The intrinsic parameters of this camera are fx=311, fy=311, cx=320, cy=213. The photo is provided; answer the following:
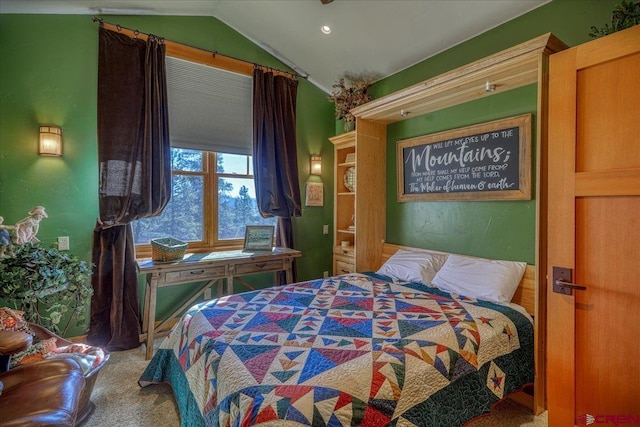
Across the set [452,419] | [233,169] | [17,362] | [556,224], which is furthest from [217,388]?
[233,169]

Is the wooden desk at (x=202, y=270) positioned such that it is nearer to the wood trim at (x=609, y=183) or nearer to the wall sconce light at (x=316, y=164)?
the wall sconce light at (x=316, y=164)

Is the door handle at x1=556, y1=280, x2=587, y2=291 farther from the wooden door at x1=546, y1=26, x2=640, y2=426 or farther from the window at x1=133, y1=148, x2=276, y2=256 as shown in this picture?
the window at x1=133, y1=148, x2=276, y2=256

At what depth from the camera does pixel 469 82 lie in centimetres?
233

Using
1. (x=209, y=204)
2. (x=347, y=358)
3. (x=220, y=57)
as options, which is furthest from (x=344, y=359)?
(x=220, y=57)

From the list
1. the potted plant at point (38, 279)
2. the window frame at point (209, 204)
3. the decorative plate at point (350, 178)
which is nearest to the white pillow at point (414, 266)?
the decorative plate at point (350, 178)

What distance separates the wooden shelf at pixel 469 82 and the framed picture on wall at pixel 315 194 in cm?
110

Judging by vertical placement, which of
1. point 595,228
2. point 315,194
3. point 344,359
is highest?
point 315,194

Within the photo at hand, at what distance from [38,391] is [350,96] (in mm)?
3404

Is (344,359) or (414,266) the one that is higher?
(414,266)

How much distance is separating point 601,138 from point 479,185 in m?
1.08

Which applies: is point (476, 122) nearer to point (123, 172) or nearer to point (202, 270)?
point (202, 270)

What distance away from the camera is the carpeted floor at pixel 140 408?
1.88 meters

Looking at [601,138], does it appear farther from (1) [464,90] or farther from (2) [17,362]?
(2) [17,362]

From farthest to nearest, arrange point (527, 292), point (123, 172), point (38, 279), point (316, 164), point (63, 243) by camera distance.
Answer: point (316, 164)
point (123, 172)
point (63, 243)
point (527, 292)
point (38, 279)
